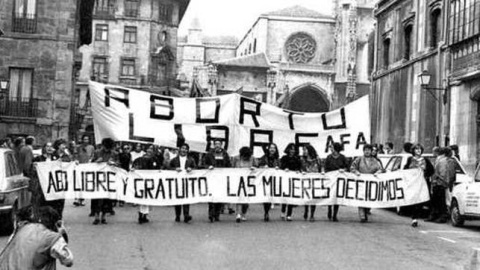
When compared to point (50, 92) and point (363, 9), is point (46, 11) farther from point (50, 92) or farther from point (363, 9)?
point (363, 9)

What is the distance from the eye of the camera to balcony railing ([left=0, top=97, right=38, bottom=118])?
33.8m

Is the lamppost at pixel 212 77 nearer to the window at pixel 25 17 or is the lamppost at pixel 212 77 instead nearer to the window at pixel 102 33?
the window at pixel 102 33

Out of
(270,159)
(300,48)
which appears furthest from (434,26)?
(300,48)

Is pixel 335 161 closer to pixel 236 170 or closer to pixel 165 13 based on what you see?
pixel 236 170

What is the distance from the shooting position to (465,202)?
635 inches

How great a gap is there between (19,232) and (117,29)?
191 feet

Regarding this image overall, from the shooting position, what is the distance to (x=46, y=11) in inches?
1340

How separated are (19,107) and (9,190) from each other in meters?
21.3

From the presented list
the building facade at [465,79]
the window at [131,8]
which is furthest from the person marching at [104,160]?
the window at [131,8]

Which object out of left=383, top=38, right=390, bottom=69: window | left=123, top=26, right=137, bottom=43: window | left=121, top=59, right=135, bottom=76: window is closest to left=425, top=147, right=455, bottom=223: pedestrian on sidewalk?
left=383, top=38, right=390, bottom=69: window

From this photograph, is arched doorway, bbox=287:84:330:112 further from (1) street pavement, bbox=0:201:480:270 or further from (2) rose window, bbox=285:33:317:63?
(1) street pavement, bbox=0:201:480:270

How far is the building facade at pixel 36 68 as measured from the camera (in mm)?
33781

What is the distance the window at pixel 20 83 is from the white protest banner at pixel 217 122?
747 inches

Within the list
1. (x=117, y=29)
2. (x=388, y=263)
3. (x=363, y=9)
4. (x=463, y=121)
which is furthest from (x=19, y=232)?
(x=363, y=9)
